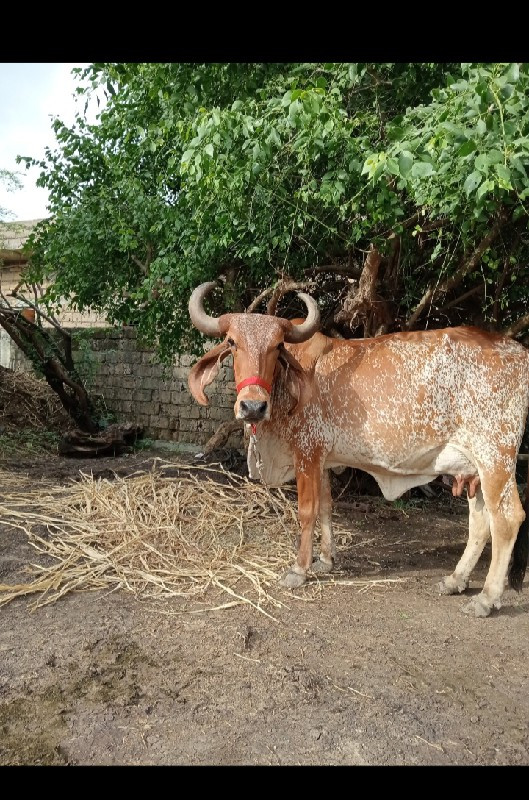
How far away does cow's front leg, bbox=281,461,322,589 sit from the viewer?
15.1 feet

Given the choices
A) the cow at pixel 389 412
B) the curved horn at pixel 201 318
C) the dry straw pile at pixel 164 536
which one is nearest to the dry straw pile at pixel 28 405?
the dry straw pile at pixel 164 536

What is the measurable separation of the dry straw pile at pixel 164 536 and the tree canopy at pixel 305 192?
1.80 metres

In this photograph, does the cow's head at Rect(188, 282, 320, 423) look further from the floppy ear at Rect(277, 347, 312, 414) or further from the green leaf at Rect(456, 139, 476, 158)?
the green leaf at Rect(456, 139, 476, 158)

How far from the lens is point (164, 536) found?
5.41 metres

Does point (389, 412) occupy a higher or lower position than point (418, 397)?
lower

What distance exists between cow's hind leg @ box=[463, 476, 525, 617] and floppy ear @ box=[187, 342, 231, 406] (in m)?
1.86

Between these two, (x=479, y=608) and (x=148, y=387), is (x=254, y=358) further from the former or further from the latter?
(x=148, y=387)

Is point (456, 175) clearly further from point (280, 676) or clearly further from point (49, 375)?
point (49, 375)

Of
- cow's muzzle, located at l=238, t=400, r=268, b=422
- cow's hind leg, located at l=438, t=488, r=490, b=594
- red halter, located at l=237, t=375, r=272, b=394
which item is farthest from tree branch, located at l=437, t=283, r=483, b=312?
cow's muzzle, located at l=238, t=400, r=268, b=422

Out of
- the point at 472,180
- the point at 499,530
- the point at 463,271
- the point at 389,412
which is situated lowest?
the point at 499,530

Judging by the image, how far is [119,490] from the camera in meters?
6.32

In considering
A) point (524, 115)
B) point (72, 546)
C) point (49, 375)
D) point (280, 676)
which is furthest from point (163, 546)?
point (49, 375)

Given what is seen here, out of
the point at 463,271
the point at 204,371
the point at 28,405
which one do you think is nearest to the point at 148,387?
the point at 28,405

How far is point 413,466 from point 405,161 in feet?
6.63
